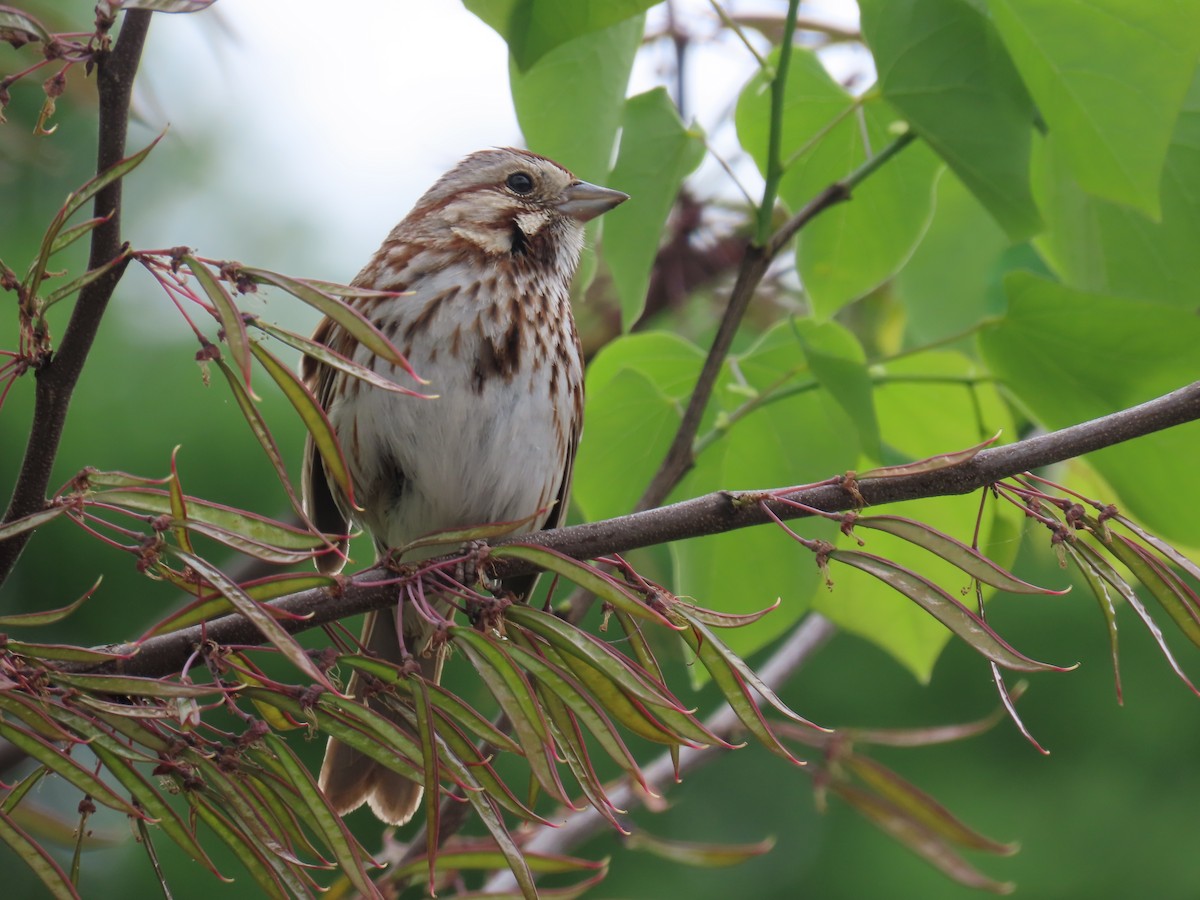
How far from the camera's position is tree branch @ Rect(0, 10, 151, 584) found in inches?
44.2

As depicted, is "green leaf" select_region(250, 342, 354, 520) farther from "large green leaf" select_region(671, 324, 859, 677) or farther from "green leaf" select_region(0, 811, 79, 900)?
"large green leaf" select_region(671, 324, 859, 677)

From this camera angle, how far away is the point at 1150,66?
1.65 m

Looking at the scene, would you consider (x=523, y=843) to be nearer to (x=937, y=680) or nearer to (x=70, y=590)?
(x=70, y=590)

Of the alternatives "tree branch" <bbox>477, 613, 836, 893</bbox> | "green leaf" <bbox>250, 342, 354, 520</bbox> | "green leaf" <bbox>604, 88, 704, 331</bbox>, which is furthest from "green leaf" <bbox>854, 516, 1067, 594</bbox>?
"tree branch" <bbox>477, 613, 836, 893</bbox>

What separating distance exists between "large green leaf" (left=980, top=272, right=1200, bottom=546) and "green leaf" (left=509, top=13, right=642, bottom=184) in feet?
2.06

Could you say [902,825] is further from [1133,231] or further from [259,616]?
[259,616]

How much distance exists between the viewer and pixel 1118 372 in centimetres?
184

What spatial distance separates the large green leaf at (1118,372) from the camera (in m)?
1.81

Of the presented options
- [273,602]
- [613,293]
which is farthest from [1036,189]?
[613,293]

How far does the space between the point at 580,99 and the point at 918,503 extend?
2.58 ft

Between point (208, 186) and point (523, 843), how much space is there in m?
4.79

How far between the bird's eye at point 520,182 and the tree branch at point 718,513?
1.39 metres

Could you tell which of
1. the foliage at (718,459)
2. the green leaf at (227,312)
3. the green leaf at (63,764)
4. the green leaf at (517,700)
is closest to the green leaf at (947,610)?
the foliage at (718,459)

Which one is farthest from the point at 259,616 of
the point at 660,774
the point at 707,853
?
the point at 660,774
